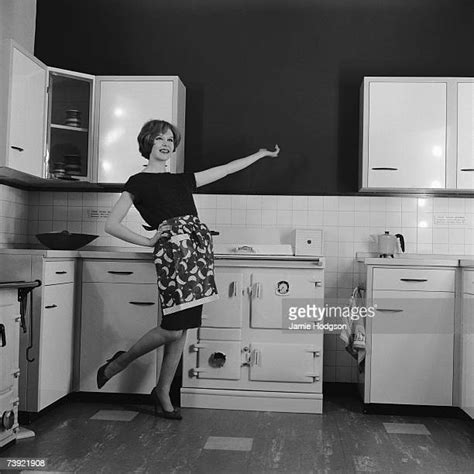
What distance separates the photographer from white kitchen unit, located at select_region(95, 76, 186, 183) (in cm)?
427

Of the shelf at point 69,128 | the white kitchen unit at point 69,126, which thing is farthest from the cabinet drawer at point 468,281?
the shelf at point 69,128

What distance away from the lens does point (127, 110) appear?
169 inches

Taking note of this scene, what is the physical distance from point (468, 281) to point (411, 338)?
438mm

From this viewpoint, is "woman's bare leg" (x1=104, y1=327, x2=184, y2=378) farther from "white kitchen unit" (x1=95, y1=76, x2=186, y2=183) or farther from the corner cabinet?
the corner cabinet

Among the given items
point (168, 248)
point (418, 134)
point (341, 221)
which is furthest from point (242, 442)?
point (418, 134)

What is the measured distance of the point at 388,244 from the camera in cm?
430

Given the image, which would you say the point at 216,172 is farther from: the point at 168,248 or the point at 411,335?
the point at 411,335

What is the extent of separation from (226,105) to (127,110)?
0.69m

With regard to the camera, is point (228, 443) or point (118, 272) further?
point (118, 272)

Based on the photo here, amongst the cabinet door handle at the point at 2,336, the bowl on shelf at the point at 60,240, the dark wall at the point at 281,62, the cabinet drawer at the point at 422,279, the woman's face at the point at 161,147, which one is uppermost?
the dark wall at the point at 281,62

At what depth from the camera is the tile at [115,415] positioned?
361 cm

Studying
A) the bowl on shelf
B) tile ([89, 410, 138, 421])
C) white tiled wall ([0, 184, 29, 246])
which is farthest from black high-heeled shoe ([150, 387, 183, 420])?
white tiled wall ([0, 184, 29, 246])

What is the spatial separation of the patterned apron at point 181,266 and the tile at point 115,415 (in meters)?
0.60

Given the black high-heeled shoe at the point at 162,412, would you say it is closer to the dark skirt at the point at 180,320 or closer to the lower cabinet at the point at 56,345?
the dark skirt at the point at 180,320
